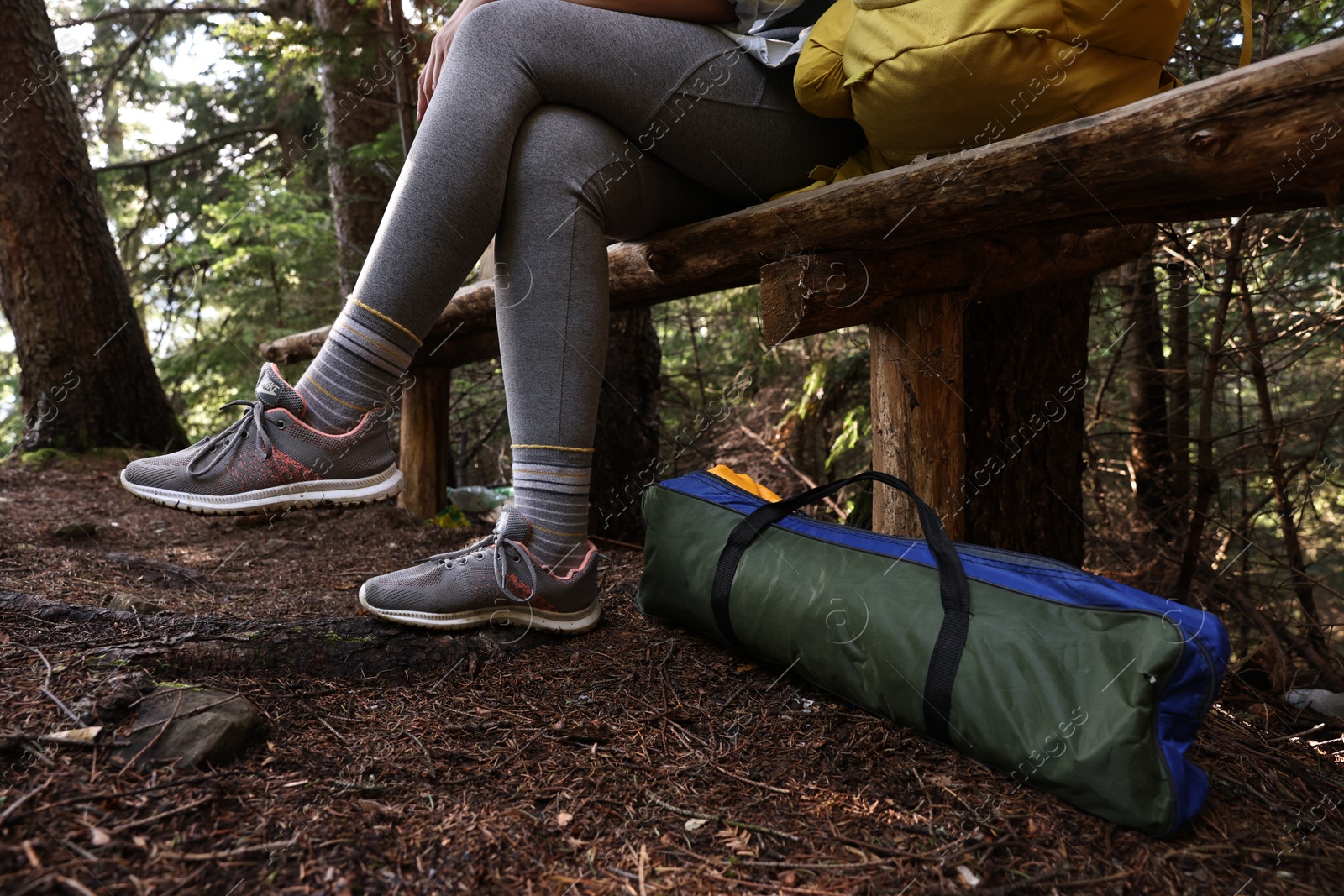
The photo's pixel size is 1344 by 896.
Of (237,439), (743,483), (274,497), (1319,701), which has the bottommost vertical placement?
(1319,701)

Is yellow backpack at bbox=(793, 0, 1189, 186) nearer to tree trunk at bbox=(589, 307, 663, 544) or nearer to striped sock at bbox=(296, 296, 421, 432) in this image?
striped sock at bbox=(296, 296, 421, 432)

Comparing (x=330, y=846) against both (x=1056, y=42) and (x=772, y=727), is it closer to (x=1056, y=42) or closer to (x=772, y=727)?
(x=772, y=727)

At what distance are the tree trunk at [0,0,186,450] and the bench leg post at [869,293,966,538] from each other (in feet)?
14.5

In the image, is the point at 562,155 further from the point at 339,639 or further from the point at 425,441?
the point at 425,441

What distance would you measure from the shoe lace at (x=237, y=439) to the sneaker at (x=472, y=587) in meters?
0.37

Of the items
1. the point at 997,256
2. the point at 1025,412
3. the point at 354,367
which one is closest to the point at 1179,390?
the point at 1025,412

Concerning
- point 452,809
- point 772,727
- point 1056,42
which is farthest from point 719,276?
point 452,809

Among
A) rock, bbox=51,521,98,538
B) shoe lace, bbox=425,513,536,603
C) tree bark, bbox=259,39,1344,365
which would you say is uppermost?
tree bark, bbox=259,39,1344,365

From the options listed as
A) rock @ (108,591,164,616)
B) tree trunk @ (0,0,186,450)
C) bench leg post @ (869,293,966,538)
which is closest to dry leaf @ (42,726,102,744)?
rock @ (108,591,164,616)

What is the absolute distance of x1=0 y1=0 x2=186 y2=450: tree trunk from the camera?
159 inches

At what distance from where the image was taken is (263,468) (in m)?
1.48

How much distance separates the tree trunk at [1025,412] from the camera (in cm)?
231

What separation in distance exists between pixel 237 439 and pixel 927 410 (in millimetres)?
1517

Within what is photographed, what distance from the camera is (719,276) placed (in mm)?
1953
